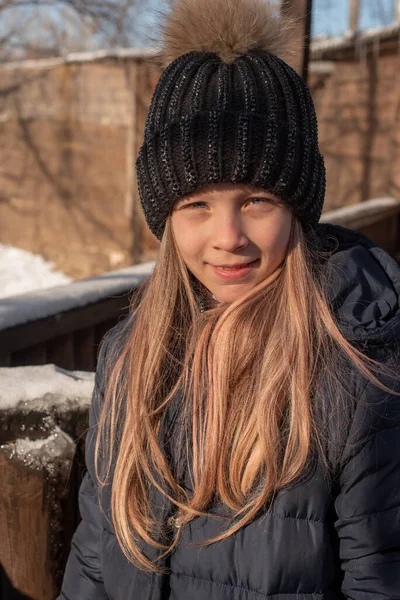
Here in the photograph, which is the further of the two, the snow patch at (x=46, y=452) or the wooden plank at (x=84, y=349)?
the wooden plank at (x=84, y=349)

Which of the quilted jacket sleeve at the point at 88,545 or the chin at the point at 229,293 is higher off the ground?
the chin at the point at 229,293

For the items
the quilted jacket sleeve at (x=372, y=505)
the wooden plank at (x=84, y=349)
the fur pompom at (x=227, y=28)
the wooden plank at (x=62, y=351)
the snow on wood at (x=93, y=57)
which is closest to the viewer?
the quilted jacket sleeve at (x=372, y=505)

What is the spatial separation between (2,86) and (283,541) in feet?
36.7

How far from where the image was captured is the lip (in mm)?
1401

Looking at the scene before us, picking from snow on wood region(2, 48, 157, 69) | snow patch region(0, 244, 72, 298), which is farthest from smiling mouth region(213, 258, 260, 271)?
snow patch region(0, 244, 72, 298)

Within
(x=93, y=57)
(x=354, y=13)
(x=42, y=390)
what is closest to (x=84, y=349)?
(x=42, y=390)

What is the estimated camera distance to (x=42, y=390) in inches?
60.9

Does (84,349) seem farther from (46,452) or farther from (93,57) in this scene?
(93,57)

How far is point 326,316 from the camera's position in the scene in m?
1.34

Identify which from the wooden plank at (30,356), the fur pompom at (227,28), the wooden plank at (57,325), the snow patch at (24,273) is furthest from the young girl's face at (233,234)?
the snow patch at (24,273)

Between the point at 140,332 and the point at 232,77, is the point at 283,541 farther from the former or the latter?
the point at 232,77

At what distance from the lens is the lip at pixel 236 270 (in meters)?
1.40

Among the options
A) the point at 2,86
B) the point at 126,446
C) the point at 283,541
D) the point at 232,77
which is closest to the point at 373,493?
the point at 283,541

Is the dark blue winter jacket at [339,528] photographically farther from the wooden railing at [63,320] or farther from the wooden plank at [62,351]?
the wooden plank at [62,351]
